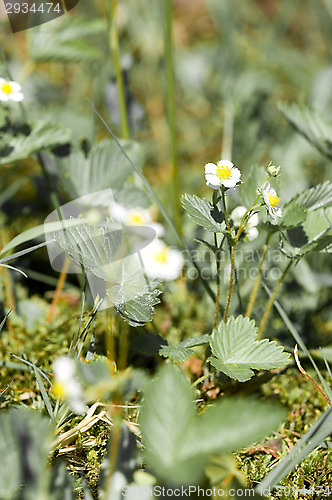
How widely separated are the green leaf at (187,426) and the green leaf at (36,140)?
A: 2.05 feet

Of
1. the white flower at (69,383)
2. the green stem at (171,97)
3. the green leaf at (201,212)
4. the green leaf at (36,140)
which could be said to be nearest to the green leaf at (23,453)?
the white flower at (69,383)

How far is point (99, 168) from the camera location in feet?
3.79

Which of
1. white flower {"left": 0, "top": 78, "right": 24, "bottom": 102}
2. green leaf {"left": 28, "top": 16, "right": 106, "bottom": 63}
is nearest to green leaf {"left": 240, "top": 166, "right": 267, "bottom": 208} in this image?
white flower {"left": 0, "top": 78, "right": 24, "bottom": 102}

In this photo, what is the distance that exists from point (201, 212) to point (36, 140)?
43cm

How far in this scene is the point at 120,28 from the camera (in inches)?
75.0

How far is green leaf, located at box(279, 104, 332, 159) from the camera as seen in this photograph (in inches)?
46.4

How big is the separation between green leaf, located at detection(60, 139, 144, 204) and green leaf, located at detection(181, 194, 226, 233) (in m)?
0.37

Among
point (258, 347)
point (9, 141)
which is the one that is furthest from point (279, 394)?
point (9, 141)

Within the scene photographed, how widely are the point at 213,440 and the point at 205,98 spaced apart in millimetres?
1782

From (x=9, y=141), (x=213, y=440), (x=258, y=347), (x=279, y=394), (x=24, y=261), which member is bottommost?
(x=279, y=394)

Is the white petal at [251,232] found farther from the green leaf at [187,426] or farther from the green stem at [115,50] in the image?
the green stem at [115,50]

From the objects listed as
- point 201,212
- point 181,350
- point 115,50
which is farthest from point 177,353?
point 115,50

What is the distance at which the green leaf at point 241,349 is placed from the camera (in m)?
0.74

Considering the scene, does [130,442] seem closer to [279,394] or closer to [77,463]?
[77,463]
